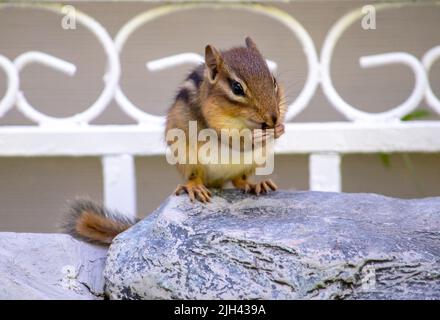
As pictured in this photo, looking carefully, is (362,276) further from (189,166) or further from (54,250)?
(54,250)

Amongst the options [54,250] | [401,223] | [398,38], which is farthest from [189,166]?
[398,38]

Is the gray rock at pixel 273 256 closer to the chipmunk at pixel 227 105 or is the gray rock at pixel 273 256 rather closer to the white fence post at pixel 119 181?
the chipmunk at pixel 227 105

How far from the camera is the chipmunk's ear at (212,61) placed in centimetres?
318

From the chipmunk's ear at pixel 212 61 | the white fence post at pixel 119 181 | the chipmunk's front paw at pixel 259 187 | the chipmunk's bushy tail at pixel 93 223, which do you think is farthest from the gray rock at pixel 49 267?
the white fence post at pixel 119 181

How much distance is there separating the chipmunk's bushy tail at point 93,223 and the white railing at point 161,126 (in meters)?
1.21

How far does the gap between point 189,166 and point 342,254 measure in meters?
0.82

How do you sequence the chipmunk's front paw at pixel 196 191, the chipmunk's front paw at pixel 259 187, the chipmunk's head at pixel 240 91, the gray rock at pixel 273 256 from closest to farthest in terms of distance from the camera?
the gray rock at pixel 273 256
the chipmunk's head at pixel 240 91
the chipmunk's front paw at pixel 196 191
the chipmunk's front paw at pixel 259 187

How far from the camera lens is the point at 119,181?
193 inches

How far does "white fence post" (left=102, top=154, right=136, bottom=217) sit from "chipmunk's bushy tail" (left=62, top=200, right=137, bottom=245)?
1.21 metres

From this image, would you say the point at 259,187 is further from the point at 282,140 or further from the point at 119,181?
the point at 119,181

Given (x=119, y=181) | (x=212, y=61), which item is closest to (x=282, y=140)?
(x=119, y=181)

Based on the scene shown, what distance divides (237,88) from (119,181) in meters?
1.95

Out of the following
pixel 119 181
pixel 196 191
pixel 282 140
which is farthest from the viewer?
pixel 119 181
